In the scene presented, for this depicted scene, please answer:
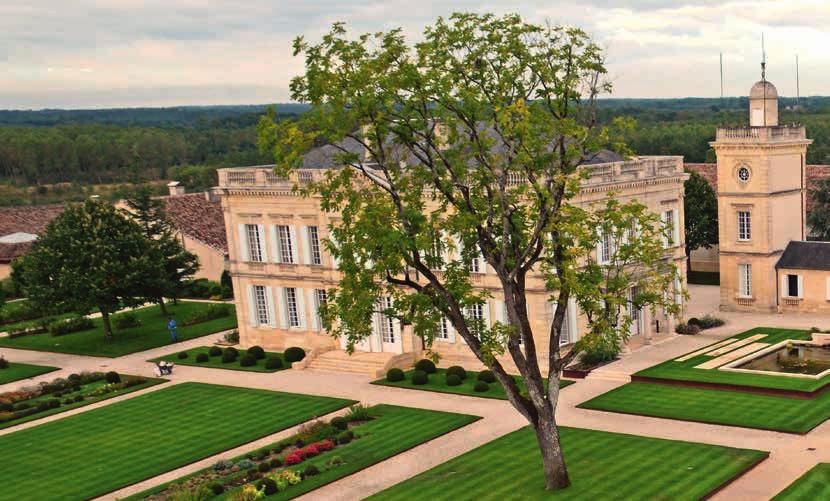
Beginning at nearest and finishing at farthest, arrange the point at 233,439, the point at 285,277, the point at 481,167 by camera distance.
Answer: the point at 481,167 → the point at 233,439 → the point at 285,277

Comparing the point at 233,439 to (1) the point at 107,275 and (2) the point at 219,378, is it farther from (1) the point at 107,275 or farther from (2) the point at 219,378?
(1) the point at 107,275

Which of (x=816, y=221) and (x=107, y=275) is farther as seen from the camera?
(x=816, y=221)

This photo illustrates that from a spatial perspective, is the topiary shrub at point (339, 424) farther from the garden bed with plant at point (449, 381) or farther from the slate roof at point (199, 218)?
the slate roof at point (199, 218)

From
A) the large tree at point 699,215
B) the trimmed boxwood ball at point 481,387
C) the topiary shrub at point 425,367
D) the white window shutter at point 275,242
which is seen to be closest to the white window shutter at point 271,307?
the white window shutter at point 275,242

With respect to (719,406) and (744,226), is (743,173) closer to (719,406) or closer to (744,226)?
(744,226)

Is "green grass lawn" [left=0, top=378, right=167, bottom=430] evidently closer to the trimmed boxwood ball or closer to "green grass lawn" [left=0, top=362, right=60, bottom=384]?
"green grass lawn" [left=0, top=362, right=60, bottom=384]

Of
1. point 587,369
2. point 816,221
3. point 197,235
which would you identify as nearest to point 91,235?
point 197,235

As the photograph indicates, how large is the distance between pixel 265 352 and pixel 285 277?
169 inches

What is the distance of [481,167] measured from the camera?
30.4 metres

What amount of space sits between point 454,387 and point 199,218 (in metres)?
44.7

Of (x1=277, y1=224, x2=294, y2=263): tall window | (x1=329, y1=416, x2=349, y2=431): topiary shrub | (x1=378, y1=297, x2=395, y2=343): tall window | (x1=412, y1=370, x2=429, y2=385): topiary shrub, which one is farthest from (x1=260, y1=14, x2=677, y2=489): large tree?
(x1=277, y1=224, x2=294, y2=263): tall window

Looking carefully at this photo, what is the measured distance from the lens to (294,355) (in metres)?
54.0

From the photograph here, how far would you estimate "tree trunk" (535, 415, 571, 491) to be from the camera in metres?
30.5

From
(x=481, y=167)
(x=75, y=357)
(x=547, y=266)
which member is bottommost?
(x=75, y=357)
